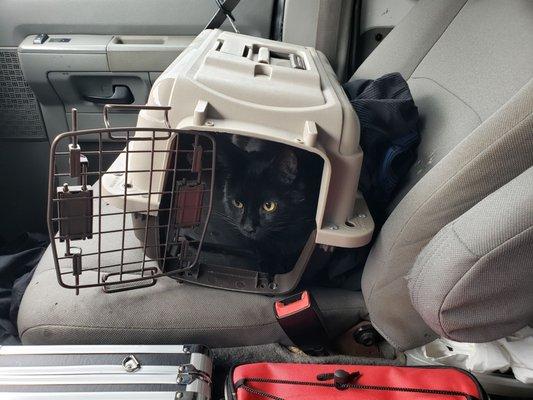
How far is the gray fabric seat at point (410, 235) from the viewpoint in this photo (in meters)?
0.70

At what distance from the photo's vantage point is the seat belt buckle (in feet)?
2.80

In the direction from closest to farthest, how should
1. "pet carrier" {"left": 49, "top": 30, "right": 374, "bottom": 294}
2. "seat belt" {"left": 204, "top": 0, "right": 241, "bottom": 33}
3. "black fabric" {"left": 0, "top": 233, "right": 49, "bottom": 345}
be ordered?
1. "pet carrier" {"left": 49, "top": 30, "right": 374, "bottom": 294}
2. "black fabric" {"left": 0, "top": 233, "right": 49, "bottom": 345}
3. "seat belt" {"left": 204, "top": 0, "right": 241, "bottom": 33}

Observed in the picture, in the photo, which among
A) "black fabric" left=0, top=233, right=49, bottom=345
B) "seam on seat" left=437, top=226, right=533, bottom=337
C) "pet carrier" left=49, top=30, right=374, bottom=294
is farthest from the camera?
"black fabric" left=0, top=233, right=49, bottom=345

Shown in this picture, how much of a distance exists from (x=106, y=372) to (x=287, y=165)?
47 centimetres

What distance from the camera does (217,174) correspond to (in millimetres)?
892

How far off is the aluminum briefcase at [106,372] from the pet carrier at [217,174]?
5.0 inches

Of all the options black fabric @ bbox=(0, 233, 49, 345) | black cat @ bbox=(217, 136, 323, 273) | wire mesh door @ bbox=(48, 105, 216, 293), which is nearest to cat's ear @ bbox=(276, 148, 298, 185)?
black cat @ bbox=(217, 136, 323, 273)

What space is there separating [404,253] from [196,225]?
0.38 metres

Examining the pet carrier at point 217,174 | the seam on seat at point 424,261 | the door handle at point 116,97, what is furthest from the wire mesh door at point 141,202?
the door handle at point 116,97

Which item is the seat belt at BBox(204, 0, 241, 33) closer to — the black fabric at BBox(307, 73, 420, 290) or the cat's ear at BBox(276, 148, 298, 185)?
the black fabric at BBox(307, 73, 420, 290)

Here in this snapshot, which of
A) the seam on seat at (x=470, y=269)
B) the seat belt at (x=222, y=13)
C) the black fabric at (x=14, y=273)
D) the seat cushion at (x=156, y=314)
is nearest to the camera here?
the seam on seat at (x=470, y=269)

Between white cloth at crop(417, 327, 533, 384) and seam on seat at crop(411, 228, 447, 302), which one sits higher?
seam on seat at crop(411, 228, 447, 302)

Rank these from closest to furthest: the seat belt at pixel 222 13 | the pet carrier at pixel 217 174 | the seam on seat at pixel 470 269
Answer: the seam on seat at pixel 470 269, the pet carrier at pixel 217 174, the seat belt at pixel 222 13

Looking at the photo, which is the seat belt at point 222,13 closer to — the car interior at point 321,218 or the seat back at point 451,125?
the car interior at point 321,218
